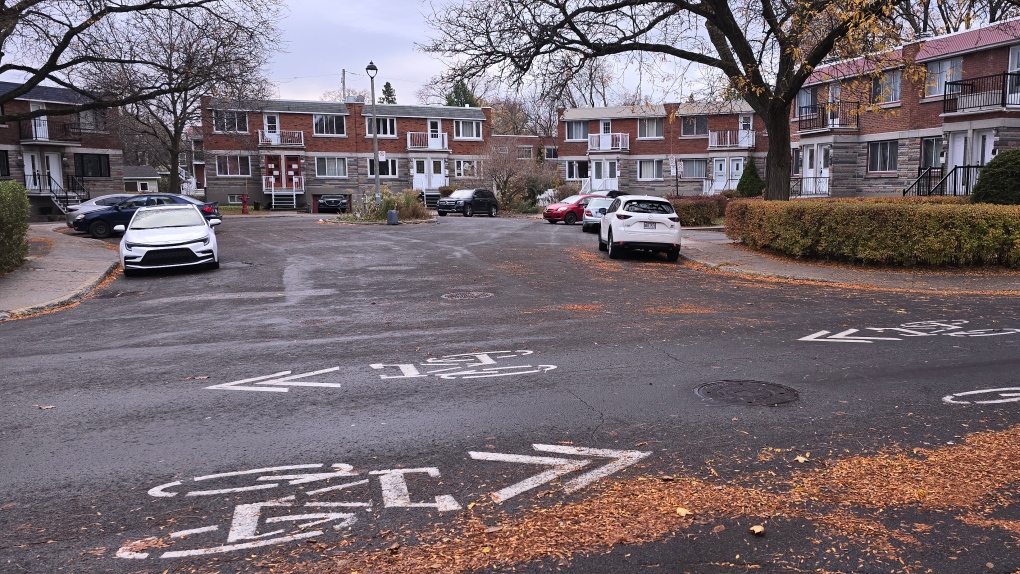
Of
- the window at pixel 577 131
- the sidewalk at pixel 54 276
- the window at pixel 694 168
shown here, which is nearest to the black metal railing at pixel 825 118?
the window at pixel 694 168

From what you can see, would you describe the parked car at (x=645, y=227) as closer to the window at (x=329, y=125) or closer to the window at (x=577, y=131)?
the window at (x=577, y=131)

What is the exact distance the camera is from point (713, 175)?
179 ft

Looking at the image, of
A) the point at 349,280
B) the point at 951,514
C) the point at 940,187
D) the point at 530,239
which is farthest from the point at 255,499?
the point at 940,187

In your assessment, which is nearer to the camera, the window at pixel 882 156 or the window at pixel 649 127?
the window at pixel 882 156

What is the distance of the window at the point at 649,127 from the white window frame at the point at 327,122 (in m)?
22.6

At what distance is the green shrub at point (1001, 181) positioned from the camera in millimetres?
19828

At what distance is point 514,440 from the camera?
211 inches

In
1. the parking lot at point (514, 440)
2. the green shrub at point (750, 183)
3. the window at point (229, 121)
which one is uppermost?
the window at point (229, 121)

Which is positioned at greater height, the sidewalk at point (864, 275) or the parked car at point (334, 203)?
the parked car at point (334, 203)

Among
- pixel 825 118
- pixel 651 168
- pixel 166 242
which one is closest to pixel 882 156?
pixel 825 118

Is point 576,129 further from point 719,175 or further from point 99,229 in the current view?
point 99,229

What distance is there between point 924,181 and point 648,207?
1874cm

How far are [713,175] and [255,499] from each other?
5358 centimetres

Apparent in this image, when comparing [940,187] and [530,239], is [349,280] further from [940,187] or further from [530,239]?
[940,187]
